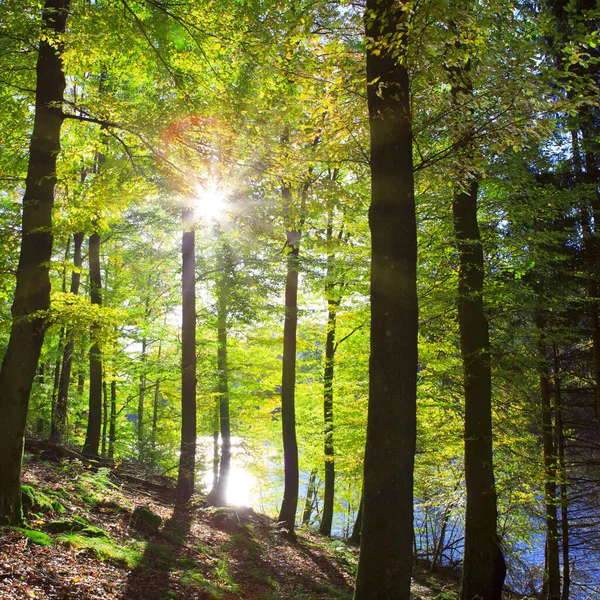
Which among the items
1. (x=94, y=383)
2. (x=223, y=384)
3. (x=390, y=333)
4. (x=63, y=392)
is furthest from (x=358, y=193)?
(x=63, y=392)

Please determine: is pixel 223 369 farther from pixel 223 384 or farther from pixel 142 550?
pixel 142 550

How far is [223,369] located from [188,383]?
207 inches

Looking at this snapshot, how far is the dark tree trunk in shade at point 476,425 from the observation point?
707 centimetres

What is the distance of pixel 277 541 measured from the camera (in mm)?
10758

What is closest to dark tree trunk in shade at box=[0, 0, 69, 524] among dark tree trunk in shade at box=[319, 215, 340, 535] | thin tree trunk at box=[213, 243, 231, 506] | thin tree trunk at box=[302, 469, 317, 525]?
thin tree trunk at box=[213, 243, 231, 506]

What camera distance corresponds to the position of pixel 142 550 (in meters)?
6.45

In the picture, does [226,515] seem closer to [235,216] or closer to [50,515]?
[50,515]

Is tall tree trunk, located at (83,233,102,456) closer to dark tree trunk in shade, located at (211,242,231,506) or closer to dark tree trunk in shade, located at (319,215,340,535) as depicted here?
dark tree trunk in shade, located at (211,242,231,506)

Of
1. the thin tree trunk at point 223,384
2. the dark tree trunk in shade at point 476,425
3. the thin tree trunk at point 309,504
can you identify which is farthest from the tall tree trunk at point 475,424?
the thin tree trunk at point 309,504

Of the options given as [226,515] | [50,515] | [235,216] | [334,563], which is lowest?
[334,563]

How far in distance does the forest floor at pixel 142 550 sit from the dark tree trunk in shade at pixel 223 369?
3.69 meters

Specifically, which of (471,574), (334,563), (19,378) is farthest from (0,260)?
(334,563)

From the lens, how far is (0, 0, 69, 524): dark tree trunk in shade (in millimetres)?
5504

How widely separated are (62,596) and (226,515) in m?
6.64
